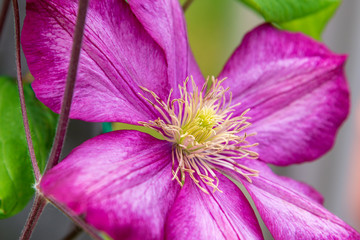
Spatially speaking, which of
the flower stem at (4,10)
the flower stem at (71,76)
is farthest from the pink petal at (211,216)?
the flower stem at (4,10)

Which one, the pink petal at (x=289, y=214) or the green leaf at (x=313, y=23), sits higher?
the green leaf at (x=313, y=23)

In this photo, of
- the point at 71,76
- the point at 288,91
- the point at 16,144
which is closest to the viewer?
the point at 71,76

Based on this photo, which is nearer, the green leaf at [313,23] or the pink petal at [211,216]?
the pink petal at [211,216]

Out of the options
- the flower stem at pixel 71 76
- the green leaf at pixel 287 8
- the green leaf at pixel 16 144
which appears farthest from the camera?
the green leaf at pixel 287 8

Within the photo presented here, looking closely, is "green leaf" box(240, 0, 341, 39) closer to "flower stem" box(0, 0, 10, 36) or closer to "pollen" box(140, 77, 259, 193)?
"pollen" box(140, 77, 259, 193)

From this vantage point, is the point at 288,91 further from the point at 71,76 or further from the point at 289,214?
the point at 71,76

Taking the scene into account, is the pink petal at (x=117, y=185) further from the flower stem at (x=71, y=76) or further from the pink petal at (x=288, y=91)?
the pink petal at (x=288, y=91)

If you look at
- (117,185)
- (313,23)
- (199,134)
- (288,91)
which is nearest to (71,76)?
(117,185)
